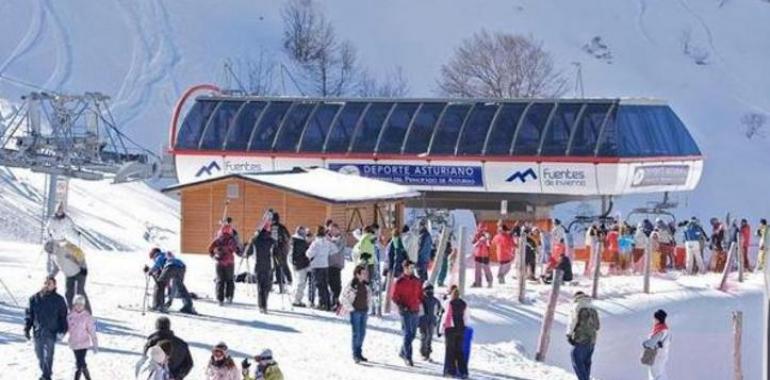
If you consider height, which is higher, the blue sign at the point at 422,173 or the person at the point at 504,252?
the blue sign at the point at 422,173

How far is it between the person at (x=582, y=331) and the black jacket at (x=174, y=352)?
7431 mm

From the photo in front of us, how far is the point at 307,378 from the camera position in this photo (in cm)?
2191

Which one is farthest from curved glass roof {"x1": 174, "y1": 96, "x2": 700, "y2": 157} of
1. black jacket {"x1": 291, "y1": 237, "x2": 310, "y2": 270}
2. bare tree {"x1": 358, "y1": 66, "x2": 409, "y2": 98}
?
bare tree {"x1": 358, "y1": 66, "x2": 409, "y2": 98}

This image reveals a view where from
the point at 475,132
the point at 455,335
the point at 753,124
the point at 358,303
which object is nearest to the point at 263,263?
the point at 358,303

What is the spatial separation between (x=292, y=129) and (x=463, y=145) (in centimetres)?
501

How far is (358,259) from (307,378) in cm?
561

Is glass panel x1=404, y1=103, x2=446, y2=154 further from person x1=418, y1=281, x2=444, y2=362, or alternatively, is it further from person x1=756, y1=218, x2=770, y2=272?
person x1=418, y1=281, x2=444, y2=362

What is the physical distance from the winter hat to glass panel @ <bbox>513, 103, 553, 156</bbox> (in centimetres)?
2656

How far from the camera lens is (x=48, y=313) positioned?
1948cm

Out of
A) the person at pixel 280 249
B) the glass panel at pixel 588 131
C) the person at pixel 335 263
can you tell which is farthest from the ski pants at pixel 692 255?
the person at pixel 335 263

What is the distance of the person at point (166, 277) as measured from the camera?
25.6 m

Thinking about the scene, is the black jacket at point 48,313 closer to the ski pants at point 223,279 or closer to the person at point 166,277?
the person at point 166,277

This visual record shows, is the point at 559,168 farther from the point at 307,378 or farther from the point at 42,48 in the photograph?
the point at 42,48

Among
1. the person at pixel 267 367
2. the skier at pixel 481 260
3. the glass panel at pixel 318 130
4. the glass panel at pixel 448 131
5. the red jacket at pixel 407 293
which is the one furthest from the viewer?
the glass panel at pixel 318 130
